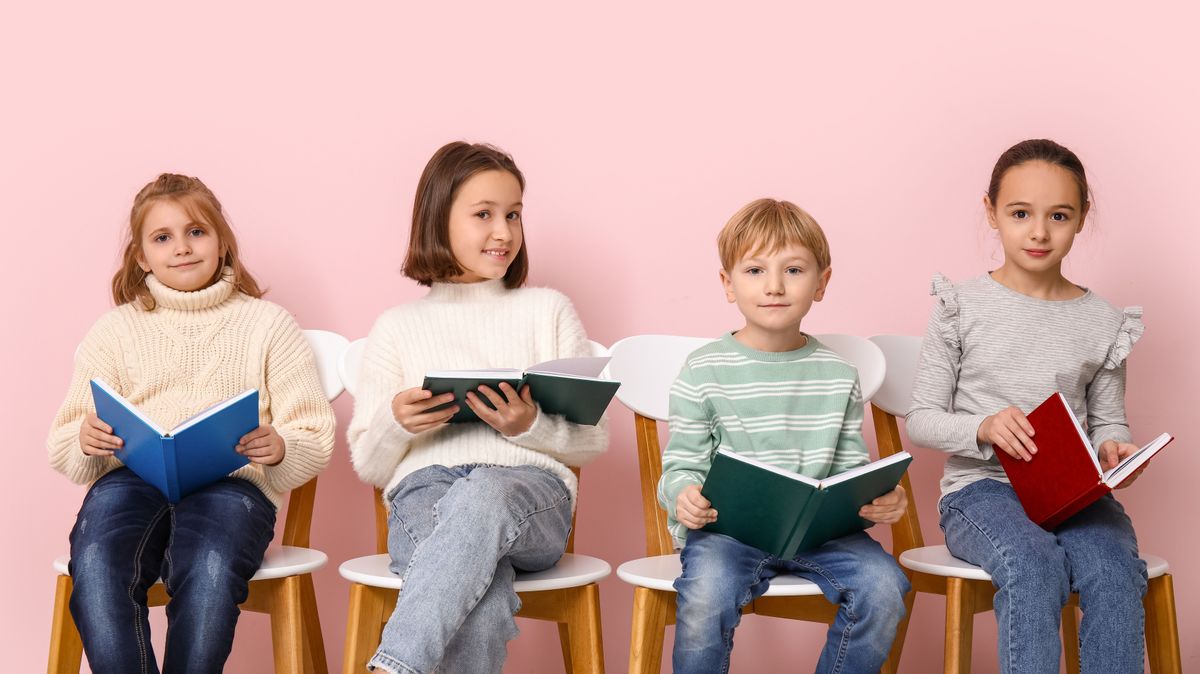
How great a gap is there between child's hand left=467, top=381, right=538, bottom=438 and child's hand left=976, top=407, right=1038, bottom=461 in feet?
2.54

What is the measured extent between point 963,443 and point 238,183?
5.48 feet

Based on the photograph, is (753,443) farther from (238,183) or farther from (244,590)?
(238,183)

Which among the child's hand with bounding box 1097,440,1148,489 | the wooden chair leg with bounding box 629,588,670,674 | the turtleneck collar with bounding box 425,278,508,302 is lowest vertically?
the wooden chair leg with bounding box 629,588,670,674

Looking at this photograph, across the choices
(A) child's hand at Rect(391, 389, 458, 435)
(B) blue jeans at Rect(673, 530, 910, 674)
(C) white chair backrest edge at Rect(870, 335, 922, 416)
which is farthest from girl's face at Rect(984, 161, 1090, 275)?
(A) child's hand at Rect(391, 389, 458, 435)

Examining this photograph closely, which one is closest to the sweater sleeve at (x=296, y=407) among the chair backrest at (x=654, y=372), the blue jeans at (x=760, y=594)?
the chair backrest at (x=654, y=372)

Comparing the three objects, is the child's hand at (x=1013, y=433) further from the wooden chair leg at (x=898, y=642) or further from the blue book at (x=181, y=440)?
the blue book at (x=181, y=440)

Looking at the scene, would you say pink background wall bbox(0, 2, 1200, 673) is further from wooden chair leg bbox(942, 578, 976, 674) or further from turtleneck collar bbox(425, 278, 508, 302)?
wooden chair leg bbox(942, 578, 976, 674)

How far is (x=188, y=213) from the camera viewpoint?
233 centimetres

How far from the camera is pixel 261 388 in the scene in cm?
232

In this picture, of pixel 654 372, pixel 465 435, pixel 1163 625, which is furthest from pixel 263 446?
pixel 1163 625

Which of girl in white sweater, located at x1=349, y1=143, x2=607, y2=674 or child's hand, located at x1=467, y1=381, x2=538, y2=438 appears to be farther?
child's hand, located at x1=467, y1=381, x2=538, y2=438

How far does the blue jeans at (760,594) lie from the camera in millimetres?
1792

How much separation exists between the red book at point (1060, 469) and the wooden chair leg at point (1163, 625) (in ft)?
0.63

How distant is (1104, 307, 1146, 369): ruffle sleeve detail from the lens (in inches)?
87.0
